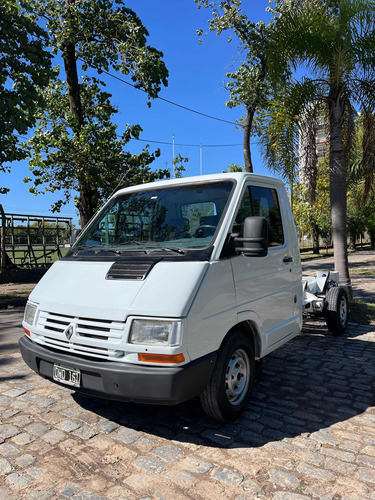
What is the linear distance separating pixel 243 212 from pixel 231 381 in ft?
5.14

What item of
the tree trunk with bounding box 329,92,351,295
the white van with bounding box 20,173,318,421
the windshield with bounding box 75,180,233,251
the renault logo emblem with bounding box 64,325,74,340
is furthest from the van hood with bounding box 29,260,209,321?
the tree trunk with bounding box 329,92,351,295

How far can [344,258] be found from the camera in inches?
335

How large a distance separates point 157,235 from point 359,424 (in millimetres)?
2570

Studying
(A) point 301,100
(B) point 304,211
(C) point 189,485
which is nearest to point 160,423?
(C) point 189,485

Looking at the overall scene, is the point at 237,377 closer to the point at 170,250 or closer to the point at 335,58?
the point at 170,250

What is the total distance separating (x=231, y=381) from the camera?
11.3ft

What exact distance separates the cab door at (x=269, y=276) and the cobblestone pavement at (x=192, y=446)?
2.45ft

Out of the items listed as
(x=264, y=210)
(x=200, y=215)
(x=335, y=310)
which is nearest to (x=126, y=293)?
(x=200, y=215)

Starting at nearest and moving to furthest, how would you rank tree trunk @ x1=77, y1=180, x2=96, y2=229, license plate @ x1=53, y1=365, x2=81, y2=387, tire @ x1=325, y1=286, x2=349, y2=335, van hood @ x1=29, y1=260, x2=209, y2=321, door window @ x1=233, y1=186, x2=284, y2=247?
van hood @ x1=29, y1=260, x2=209, y2=321 → license plate @ x1=53, y1=365, x2=81, y2=387 → door window @ x1=233, y1=186, x2=284, y2=247 → tire @ x1=325, y1=286, x2=349, y2=335 → tree trunk @ x1=77, y1=180, x2=96, y2=229

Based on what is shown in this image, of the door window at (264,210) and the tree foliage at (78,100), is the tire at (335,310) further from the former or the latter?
the tree foliage at (78,100)

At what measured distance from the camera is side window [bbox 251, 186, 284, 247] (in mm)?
4004

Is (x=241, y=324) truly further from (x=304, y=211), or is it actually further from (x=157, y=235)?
(x=304, y=211)

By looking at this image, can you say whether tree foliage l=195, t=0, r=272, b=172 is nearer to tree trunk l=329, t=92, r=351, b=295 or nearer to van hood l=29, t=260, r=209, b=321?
tree trunk l=329, t=92, r=351, b=295

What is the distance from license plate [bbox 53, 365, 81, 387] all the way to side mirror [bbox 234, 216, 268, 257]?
1.70 metres
